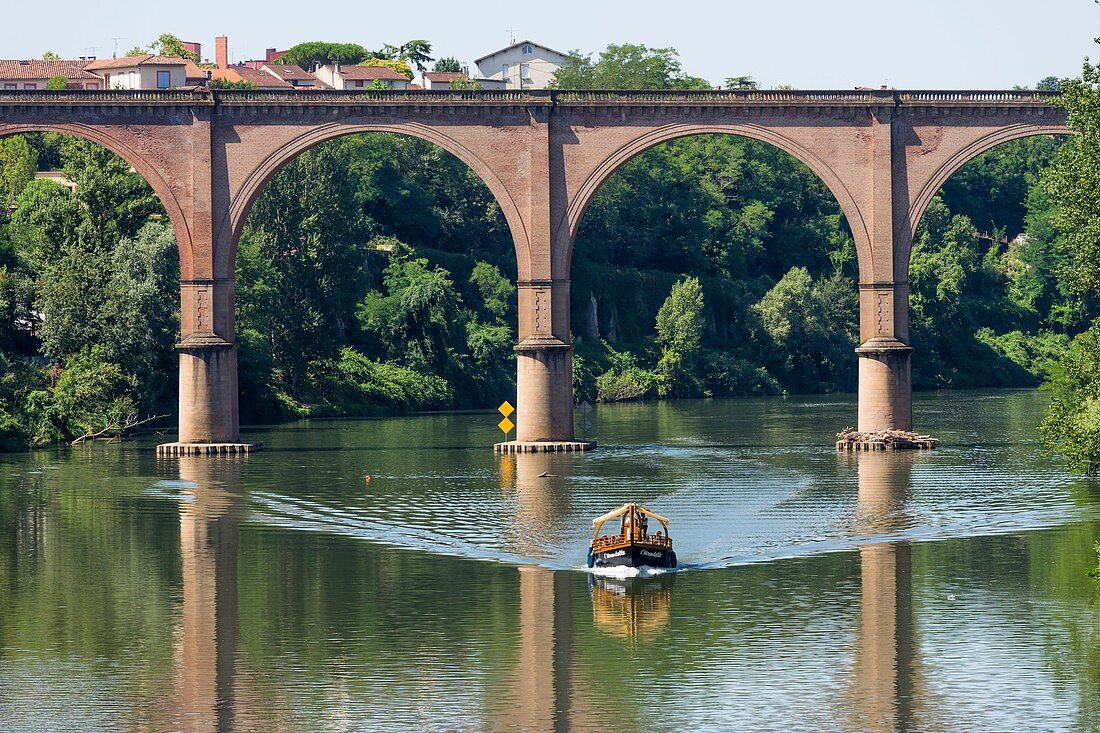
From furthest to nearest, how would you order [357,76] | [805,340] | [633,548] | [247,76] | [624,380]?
1. [357,76]
2. [247,76]
3. [805,340]
4. [624,380]
5. [633,548]

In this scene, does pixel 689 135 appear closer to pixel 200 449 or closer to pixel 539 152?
pixel 539 152

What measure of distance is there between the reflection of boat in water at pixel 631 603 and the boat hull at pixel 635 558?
0.36 meters

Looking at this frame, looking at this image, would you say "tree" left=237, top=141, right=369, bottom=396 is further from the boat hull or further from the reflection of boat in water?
the reflection of boat in water

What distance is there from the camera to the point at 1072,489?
51594 mm

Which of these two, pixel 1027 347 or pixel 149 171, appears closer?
pixel 149 171

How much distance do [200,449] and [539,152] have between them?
48.6 feet

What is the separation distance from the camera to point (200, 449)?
62.8m

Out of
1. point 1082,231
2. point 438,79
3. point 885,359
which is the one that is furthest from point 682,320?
point 1082,231

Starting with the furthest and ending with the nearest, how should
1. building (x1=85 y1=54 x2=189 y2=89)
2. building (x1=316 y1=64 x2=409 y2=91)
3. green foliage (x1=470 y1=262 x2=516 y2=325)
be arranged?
1. building (x1=316 y1=64 x2=409 y2=91)
2. building (x1=85 y1=54 x2=189 y2=89)
3. green foliage (x1=470 y1=262 x2=516 y2=325)

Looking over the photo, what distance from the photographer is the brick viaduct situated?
6288cm

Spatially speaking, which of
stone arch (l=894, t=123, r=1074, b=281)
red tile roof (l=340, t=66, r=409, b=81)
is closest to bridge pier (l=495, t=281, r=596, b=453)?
stone arch (l=894, t=123, r=1074, b=281)

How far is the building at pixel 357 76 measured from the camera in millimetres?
138438

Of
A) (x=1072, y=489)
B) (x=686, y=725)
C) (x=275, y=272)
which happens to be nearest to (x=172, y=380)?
(x=275, y=272)

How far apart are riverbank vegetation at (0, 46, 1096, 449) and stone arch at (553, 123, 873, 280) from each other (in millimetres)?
18163
